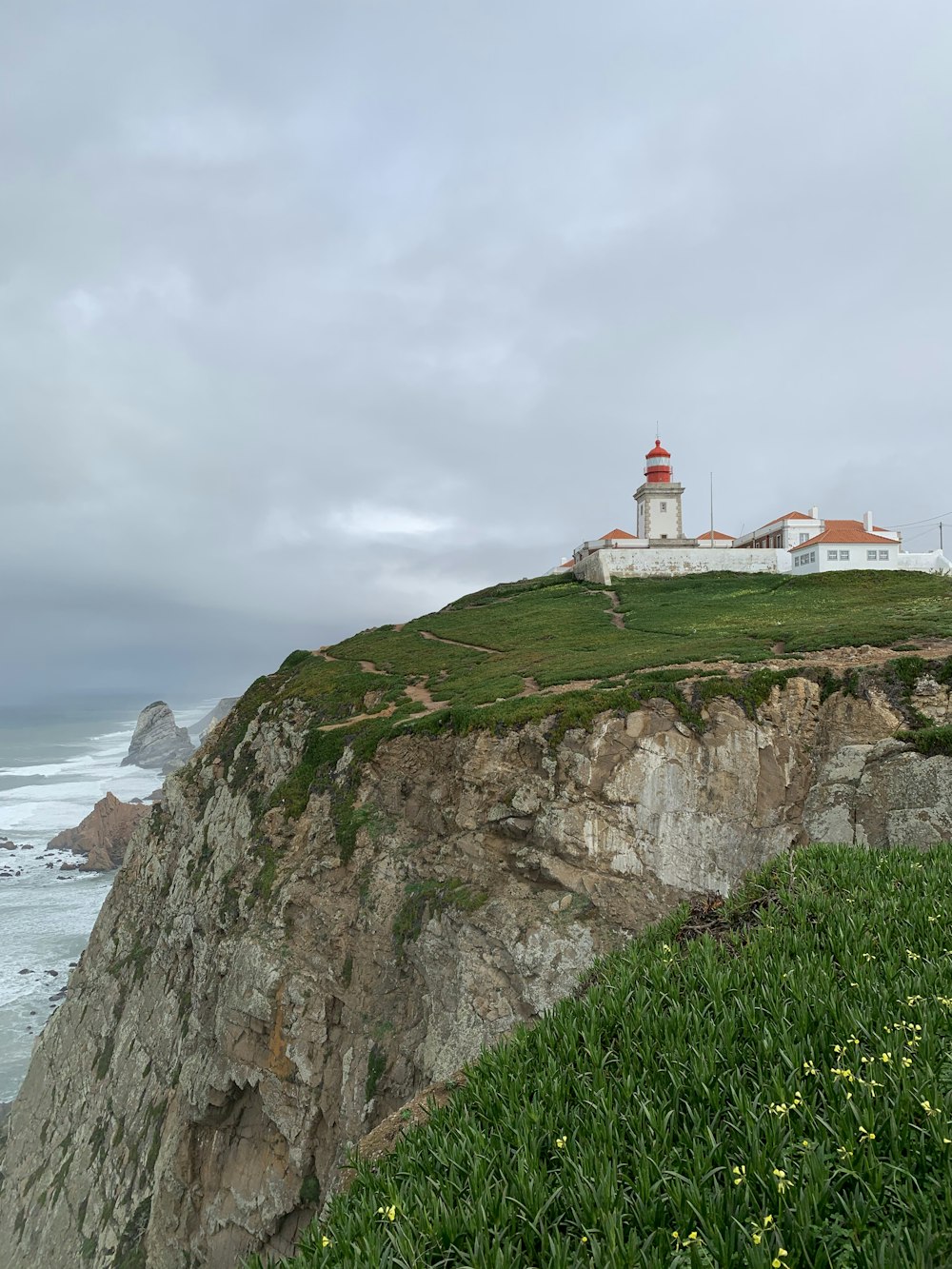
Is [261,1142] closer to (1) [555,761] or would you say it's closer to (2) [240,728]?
(1) [555,761]

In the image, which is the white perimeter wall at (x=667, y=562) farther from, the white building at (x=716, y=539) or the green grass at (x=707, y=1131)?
the green grass at (x=707, y=1131)

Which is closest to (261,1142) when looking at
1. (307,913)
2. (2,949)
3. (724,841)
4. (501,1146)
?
(307,913)

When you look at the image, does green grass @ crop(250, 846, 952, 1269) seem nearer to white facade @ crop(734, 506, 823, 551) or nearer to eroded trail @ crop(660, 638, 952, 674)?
eroded trail @ crop(660, 638, 952, 674)

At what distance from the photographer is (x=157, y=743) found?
14025 centimetres

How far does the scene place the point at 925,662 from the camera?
17.3m

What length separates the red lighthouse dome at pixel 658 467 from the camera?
6053cm

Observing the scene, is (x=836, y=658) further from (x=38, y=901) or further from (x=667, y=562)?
(x=38, y=901)

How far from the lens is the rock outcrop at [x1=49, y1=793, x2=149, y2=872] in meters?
63.3

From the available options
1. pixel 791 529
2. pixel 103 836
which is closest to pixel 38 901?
pixel 103 836

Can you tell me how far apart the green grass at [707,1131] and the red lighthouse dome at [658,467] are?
191 feet

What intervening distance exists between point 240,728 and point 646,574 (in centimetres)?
3460

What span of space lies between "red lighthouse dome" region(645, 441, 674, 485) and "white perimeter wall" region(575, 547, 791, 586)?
10.9m

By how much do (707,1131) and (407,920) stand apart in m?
14.8

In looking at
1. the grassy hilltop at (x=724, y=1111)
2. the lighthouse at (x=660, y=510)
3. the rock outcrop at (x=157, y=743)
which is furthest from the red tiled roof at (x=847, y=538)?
the rock outcrop at (x=157, y=743)
